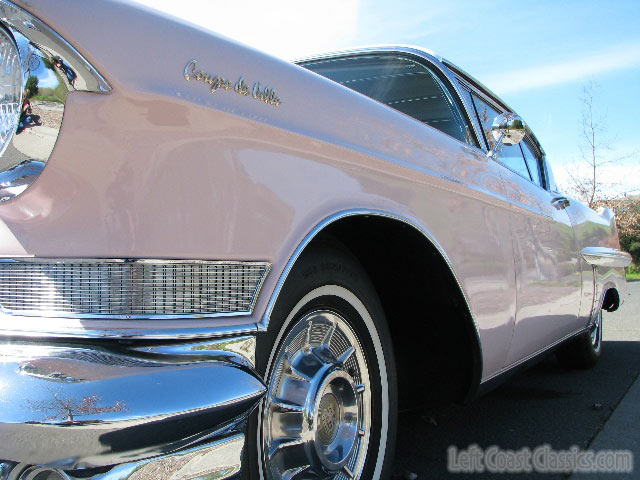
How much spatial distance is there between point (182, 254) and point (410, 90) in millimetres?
1976

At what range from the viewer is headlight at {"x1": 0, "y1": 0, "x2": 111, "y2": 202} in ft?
3.55

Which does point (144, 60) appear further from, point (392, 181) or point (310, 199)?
point (392, 181)

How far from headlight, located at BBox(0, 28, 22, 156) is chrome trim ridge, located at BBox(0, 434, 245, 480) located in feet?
1.94

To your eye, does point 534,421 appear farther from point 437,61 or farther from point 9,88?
point 9,88

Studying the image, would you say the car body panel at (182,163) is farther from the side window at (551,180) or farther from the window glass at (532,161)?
the side window at (551,180)

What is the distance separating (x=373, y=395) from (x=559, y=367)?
3509 mm

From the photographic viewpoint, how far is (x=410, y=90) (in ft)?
9.32

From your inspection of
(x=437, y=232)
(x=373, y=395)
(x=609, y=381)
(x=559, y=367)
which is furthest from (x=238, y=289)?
(x=559, y=367)

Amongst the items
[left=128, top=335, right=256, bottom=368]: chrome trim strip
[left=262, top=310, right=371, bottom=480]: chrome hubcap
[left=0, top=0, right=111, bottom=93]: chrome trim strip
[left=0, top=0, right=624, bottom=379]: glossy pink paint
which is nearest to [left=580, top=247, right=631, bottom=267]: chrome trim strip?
[left=262, top=310, right=371, bottom=480]: chrome hubcap

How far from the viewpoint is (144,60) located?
1146 mm

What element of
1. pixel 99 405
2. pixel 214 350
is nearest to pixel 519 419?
pixel 214 350

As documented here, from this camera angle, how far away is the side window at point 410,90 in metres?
2.82

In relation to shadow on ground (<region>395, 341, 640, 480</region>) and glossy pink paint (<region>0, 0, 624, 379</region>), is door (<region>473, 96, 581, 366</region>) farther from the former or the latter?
→ glossy pink paint (<region>0, 0, 624, 379</region>)

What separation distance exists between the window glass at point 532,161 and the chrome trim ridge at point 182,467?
3.21 metres
